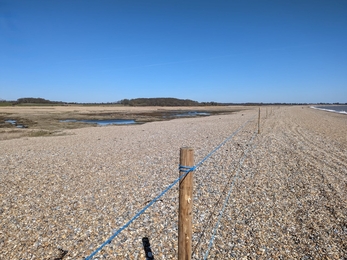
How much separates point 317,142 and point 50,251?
15140 mm

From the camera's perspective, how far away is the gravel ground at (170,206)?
429cm

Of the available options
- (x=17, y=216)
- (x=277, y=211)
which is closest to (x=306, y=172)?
(x=277, y=211)

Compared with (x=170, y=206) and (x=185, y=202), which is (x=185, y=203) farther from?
(x=170, y=206)

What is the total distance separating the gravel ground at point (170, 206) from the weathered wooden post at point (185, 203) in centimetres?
119

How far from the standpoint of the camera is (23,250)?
435cm

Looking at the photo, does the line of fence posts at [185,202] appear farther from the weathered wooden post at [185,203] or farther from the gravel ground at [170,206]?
the gravel ground at [170,206]

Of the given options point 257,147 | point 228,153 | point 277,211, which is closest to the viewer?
point 277,211

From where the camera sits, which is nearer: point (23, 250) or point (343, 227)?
point (23, 250)

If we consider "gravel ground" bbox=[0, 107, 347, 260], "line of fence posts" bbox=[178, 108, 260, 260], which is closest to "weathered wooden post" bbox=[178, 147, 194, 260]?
"line of fence posts" bbox=[178, 108, 260, 260]

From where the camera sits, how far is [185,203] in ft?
9.66

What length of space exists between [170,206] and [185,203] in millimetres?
3204

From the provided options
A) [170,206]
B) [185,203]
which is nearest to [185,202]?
[185,203]

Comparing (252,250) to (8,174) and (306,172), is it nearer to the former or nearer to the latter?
(306,172)

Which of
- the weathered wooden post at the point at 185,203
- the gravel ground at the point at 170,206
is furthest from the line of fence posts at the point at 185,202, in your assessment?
the gravel ground at the point at 170,206
